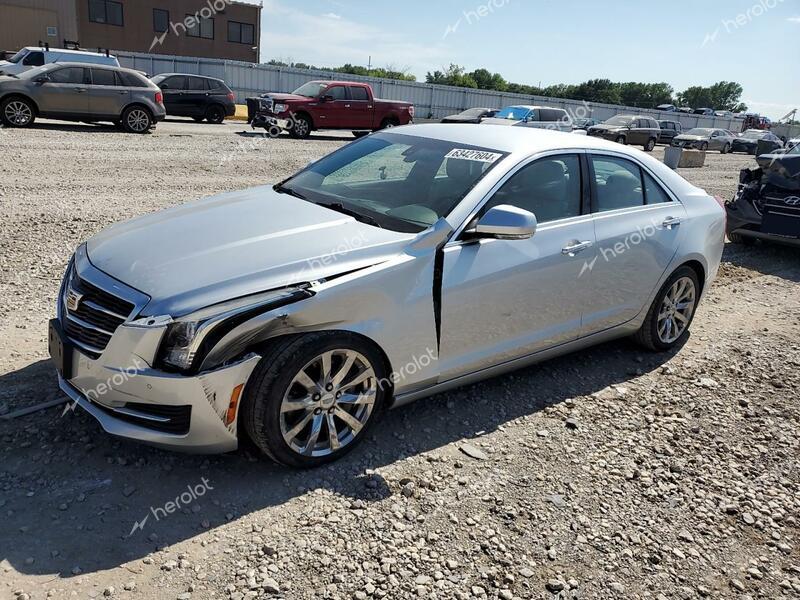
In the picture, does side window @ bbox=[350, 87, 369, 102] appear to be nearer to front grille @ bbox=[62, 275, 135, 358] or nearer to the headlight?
front grille @ bbox=[62, 275, 135, 358]

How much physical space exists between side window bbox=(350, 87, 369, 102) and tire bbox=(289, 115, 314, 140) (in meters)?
1.84

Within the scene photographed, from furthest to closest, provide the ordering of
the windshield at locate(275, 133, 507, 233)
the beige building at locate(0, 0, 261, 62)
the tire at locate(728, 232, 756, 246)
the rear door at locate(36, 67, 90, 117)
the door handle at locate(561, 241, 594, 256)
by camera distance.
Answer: the beige building at locate(0, 0, 261, 62) < the rear door at locate(36, 67, 90, 117) < the tire at locate(728, 232, 756, 246) < the door handle at locate(561, 241, 594, 256) < the windshield at locate(275, 133, 507, 233)

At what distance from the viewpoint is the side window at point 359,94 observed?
21.0 metres

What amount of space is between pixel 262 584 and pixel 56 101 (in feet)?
53.5

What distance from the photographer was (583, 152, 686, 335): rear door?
447 cm

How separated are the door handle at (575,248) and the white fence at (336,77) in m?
29.8

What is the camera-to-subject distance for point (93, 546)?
279cm

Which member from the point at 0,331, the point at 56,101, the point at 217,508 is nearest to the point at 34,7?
the point at 56,101

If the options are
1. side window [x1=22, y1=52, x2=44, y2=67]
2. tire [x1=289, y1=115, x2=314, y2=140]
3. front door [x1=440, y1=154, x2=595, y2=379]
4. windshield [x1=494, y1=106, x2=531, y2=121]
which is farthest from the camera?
windshield [x1=494, y1=106, x2=531, y2=121]

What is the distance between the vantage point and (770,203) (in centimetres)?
846

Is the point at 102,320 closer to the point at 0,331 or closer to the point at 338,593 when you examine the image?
the point at 338,593

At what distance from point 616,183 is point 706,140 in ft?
109

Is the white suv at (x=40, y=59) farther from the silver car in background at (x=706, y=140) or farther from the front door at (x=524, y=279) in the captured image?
the silver car in background at (x=706, y=140)

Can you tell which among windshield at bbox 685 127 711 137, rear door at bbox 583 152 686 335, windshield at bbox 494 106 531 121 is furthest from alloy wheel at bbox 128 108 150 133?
windshield at bbox 685 127 711 137
